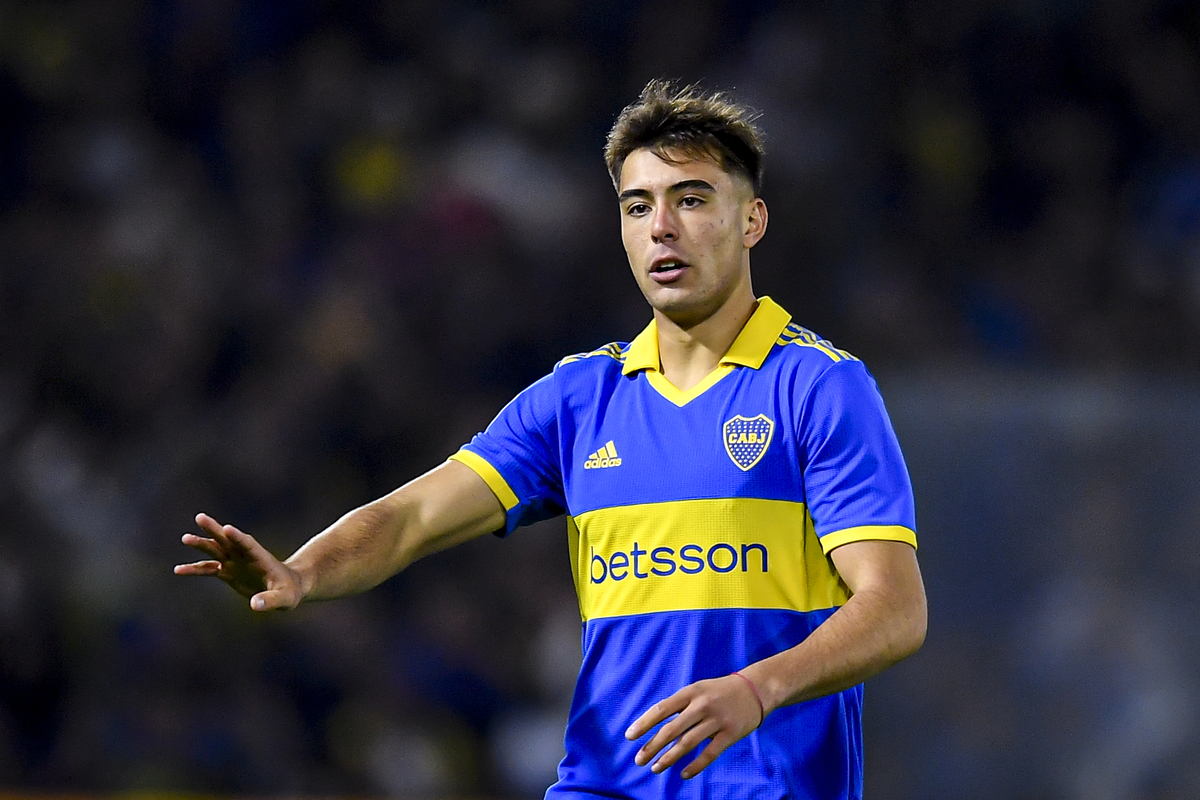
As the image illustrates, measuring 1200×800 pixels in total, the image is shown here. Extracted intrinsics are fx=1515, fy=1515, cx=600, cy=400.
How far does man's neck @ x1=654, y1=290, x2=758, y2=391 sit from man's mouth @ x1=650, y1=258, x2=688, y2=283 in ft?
0.38

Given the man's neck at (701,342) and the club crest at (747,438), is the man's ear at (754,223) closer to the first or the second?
the man's neck at (701,342)

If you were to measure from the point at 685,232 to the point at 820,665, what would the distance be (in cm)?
98

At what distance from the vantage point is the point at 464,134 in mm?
7945

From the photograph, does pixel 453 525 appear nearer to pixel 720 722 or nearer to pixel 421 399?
pixel 720 722

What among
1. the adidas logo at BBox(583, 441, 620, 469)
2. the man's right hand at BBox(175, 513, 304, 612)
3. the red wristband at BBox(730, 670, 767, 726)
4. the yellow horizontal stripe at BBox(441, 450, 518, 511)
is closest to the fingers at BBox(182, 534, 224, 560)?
the man's right hand at BBox(175, 513, 304, 612)

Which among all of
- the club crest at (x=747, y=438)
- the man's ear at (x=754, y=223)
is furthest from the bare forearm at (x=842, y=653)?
the man's ear at (x=754, y=223)

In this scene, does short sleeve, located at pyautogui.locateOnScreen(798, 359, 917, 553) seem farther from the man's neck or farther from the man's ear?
the man's ear

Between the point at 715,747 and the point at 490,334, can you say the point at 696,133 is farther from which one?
the point at 490,334

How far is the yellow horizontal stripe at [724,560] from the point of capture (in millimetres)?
2883

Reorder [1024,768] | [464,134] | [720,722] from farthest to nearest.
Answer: [464,134] < [1024,768] < [720,722]

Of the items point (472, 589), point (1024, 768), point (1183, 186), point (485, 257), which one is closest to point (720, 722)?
point (1024, 768)

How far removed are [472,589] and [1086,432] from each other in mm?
2744

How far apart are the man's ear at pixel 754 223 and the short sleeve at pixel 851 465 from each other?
389 millimetres

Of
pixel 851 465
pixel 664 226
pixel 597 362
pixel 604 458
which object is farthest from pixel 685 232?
pixel 851 465
